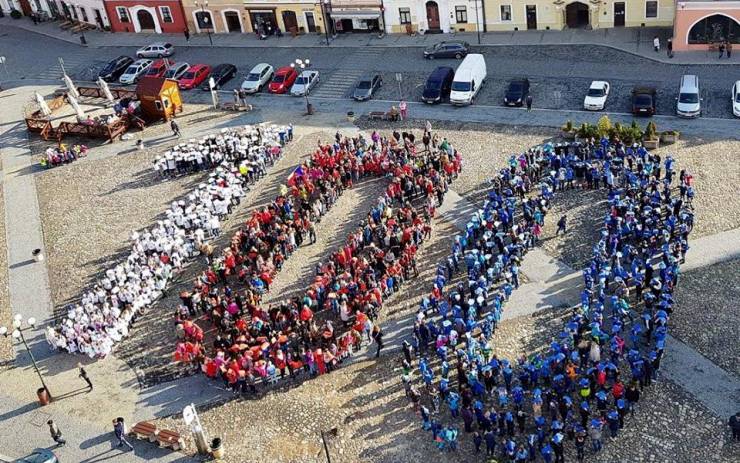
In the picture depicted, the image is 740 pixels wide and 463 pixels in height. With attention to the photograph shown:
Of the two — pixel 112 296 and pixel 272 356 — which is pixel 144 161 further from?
pixel 272 356

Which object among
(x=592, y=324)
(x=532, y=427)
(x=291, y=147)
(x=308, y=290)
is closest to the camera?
(x=532, y=427)

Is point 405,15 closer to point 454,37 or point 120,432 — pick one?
point 454,37

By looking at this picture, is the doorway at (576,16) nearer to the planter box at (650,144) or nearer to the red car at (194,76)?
the planter box at (650,144)

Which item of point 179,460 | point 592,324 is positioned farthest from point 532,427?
point 179,460

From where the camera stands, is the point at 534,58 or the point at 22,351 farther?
the point at 534,58

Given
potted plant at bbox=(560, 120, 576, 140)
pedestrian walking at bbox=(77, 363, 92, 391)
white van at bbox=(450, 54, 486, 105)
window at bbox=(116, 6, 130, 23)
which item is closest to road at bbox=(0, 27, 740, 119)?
white van at bbox=(450, 54, 486, 105)

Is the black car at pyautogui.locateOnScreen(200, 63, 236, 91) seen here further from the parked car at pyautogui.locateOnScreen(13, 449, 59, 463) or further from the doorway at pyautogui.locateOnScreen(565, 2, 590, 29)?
the parked car at pyautogui.locateOnScreen(13, 449, 59, 463)

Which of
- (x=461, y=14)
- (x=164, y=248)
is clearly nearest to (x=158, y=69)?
(x=461, y=14)
